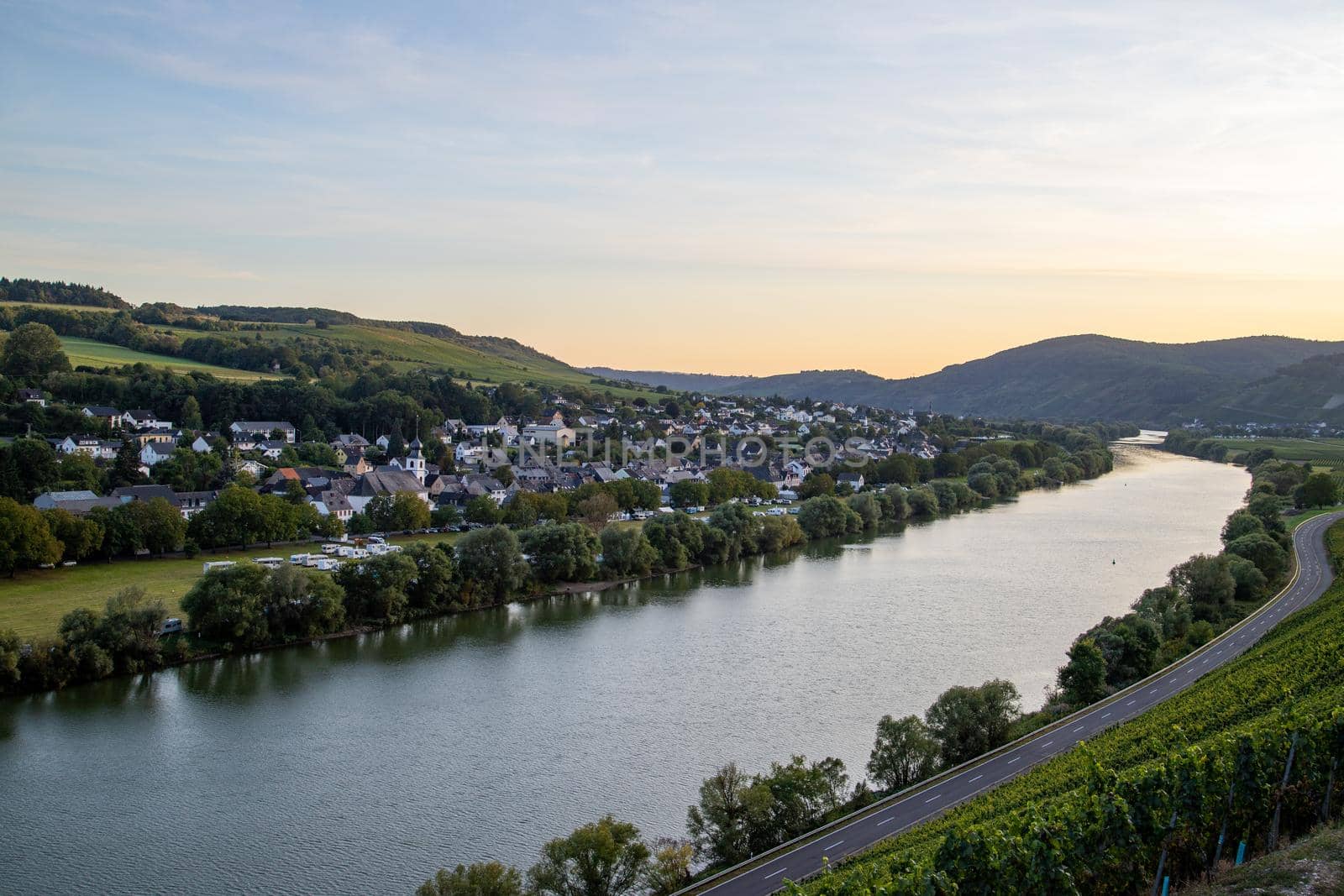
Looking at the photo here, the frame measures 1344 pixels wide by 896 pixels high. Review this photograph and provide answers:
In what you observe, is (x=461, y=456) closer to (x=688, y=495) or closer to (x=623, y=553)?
(x=688, y=495)

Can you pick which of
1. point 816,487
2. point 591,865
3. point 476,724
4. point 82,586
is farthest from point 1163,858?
point 816,487

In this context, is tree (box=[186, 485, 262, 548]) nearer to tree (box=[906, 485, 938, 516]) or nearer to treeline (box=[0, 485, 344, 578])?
treeline (box=[0, 485, 344, 578])

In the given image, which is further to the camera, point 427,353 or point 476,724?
point 427,353

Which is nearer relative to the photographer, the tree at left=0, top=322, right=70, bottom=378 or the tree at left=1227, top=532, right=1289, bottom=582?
the tree at left=1227, top=532, right=1289, bottom=582

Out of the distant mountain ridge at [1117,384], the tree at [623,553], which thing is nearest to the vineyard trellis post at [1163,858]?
the tree at [623,553]

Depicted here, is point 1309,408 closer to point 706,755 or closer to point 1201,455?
point 1201,455

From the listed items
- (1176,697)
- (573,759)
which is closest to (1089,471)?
(1176,697)

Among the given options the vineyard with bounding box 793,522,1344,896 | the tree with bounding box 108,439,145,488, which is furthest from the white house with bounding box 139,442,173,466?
the vineyard with bounding box 793,522,1344,896

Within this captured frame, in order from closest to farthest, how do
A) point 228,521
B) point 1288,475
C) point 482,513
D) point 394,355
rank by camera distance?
1. point 228,521
2. point 482,513
3. point 1288,475
4. point 394,355
